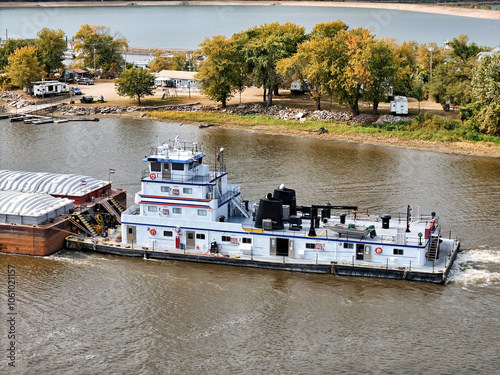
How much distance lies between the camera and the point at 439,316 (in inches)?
1309

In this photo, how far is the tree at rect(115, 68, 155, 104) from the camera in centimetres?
9075

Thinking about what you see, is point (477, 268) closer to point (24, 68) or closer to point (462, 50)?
point (462, 50)

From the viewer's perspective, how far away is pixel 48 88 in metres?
97.4

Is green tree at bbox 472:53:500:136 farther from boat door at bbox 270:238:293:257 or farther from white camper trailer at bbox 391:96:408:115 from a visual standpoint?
boat door at bbox 270:238:293:257

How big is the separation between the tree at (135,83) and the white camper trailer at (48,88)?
11515mm

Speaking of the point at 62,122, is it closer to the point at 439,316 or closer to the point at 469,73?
the point at 469,73

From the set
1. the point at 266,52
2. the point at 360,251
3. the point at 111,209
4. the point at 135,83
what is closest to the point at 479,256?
the point at 360,251

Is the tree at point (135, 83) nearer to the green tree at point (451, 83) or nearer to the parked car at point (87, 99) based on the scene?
the parked car at point (87, 99)

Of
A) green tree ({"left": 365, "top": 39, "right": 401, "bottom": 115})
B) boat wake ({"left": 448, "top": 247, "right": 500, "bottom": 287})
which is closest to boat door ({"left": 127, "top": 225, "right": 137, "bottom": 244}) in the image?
boat wake ({"left": 448, "top": 247, "right": 500, "bottom": 287})

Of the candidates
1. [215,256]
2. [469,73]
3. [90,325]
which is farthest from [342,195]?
[469,73]

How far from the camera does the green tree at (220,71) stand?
8612cm

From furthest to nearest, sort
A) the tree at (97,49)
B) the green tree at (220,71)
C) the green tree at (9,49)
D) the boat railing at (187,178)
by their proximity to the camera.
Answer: the tree at (97,49)
the green tree at (9,49)
the green tree at (220,71)
the boat railing at (187,178)

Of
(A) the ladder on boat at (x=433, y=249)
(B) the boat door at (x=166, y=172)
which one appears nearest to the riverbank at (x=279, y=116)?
(A) the ladder on boat at (x=433, y=249)

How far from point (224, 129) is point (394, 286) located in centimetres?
4588
